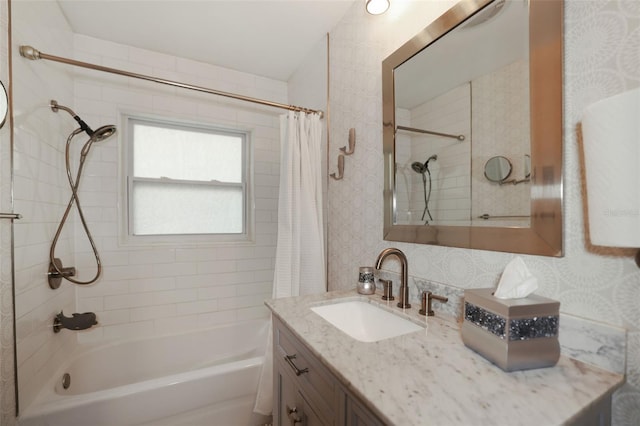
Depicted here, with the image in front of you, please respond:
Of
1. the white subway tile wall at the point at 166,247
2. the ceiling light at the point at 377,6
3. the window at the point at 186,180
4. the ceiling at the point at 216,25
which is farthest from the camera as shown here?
the window at the point at 186,180

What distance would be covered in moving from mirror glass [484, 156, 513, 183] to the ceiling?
134cm

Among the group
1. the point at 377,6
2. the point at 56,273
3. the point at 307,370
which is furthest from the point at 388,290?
the point at 56,273

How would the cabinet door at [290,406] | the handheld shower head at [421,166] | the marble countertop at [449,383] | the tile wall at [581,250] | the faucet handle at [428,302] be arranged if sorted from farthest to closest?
the handheld shower head at [421,166]
the faucet handle at [428,302]
the cabinet door at [290,406]
the tile wall at [581,250]
the marble countertop at [449,383]

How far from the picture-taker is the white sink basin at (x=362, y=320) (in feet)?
3.58

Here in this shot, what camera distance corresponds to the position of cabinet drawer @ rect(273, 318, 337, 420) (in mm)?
761

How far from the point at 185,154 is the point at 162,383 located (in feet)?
5.49

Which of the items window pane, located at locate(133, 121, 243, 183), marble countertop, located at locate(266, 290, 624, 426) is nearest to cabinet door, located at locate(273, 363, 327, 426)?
marble countertop, located at locate(266, 290, 624, 426)

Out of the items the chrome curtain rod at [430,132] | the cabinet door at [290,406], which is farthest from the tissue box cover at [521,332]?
the chrome curtain rod at [430,132]

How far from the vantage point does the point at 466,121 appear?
1020 mm

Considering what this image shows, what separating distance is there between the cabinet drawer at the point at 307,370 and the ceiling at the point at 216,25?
Result: 5.88 feet

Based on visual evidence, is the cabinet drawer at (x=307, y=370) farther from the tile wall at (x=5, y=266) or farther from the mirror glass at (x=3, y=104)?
the mirror glass at (x=3, y=104)

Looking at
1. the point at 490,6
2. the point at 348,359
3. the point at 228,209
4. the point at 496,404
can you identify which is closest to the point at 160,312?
the point at 228,209

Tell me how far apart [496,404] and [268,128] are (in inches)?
93.8

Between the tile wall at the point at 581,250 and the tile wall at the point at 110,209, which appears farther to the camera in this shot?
the tile wall at the point at 110,209
